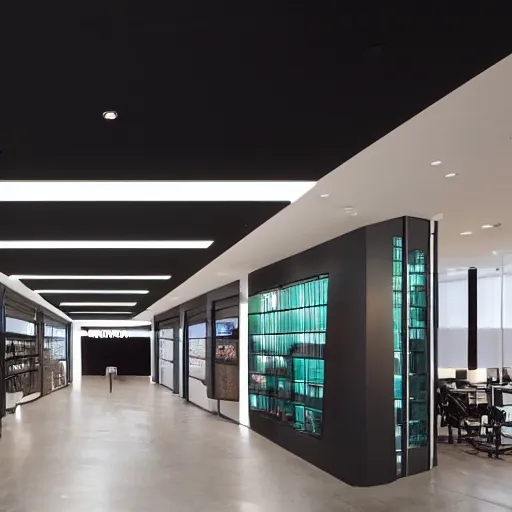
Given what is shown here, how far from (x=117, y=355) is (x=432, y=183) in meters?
34.0

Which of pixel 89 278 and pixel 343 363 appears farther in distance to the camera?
pixel 89 278

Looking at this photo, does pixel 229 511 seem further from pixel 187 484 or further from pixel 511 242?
pixel 511 242

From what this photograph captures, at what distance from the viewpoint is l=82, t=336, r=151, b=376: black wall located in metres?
37.7

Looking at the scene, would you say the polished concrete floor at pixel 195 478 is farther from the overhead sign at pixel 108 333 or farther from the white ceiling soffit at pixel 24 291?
the overhead sign at pixel 108 333

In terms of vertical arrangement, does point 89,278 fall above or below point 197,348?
above

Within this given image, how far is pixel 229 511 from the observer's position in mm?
6648

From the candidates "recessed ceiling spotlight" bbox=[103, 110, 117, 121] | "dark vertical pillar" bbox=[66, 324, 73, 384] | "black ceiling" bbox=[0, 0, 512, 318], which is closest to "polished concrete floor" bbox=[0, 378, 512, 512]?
"black ceiling" bbox=[0, 0, 512, 318]

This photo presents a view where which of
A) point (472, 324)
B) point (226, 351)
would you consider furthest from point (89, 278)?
point (472, 324)

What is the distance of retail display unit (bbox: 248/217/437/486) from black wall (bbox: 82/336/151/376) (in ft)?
95.4

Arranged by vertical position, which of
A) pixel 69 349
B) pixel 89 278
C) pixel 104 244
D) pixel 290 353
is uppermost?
pixel 104 244

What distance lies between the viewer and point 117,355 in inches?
1490

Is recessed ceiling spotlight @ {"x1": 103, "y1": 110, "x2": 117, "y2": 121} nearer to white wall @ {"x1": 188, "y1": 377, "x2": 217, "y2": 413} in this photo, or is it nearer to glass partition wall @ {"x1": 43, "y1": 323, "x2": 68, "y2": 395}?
white wall @ {"x1": 188, "y1": 377, "x2": 217, "y2": 413}

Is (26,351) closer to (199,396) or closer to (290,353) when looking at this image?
(199,396)

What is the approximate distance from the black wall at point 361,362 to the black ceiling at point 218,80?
285cm
